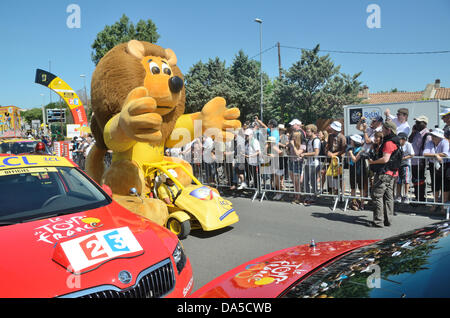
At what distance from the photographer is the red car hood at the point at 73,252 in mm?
2135

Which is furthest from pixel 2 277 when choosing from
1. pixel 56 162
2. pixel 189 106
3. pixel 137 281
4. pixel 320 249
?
pixel 189 106

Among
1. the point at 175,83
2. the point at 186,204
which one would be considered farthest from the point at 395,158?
the point at 175,83

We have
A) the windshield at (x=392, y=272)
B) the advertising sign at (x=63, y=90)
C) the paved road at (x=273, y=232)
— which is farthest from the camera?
the advertising sign at (x=63, y=90)

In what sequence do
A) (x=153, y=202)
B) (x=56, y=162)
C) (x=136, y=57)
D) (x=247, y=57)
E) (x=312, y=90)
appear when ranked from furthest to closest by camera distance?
1. (x=247, y=57)
2. (x=312, y=90)
3. (x=136, y=57)
4. (x=153, y=202)
5. (x=56, y=162)

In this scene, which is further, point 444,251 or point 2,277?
point 2,277

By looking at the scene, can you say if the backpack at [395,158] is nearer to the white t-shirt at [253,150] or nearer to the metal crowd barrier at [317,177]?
the metal crowd barrier at [317,177]

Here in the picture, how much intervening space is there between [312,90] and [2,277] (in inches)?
1372

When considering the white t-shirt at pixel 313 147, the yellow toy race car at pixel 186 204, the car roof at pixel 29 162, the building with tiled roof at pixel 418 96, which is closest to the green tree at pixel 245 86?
the building with tiled roof at pixel 418 96

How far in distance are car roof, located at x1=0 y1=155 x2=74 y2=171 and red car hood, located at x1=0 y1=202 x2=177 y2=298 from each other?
3.37ft

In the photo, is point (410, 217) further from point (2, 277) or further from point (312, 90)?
point (312, 90)

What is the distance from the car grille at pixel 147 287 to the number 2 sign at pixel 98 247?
0.64 ft

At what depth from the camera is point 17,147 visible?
31.0 ft

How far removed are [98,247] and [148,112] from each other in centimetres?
259

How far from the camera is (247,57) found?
37906 millimetres
